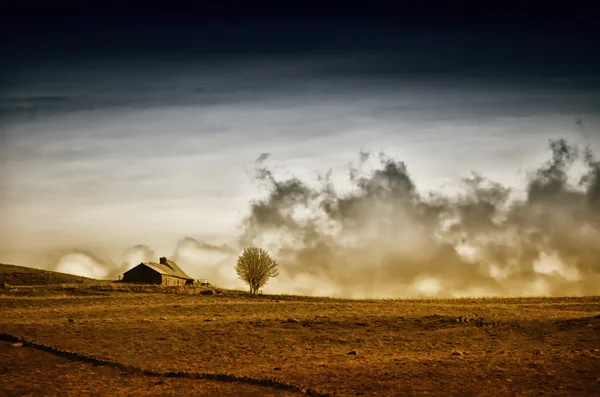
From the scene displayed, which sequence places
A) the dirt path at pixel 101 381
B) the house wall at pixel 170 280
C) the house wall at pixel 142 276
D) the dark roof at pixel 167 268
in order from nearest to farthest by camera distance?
the dirt path at pixel 101 381, the house wall at pixel 142 276, the house wall at pixel 170 280, the dark roof at pixel 167 268

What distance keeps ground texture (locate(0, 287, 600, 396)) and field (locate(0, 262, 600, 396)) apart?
82mm

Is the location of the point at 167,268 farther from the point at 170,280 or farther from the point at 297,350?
the point at 297,350

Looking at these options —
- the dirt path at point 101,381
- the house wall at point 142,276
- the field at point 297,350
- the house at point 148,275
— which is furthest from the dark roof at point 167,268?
the dirt path at point 101,381

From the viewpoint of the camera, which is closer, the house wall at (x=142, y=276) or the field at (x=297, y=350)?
the field at (x=297, y=350)

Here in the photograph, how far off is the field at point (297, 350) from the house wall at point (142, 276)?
37.4 meters

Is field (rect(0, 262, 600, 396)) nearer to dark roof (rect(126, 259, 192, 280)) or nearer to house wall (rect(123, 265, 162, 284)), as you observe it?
house wall (rect(123, 265, 162, 284))

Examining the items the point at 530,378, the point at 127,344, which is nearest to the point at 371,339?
the point at 530,378

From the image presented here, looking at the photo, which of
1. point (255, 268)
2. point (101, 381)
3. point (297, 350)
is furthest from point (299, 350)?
point (255, 268)

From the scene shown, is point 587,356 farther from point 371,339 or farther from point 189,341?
point 189,341

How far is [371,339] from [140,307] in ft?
71.5

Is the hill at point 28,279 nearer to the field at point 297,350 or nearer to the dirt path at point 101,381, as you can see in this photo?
the field at point 297,350

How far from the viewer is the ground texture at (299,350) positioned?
90.5ft

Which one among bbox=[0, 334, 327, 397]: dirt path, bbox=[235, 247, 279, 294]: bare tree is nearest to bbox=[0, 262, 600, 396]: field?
bbox=[0, 334, 327, 397]: dirt path

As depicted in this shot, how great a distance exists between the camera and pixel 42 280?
86688 millimetres
